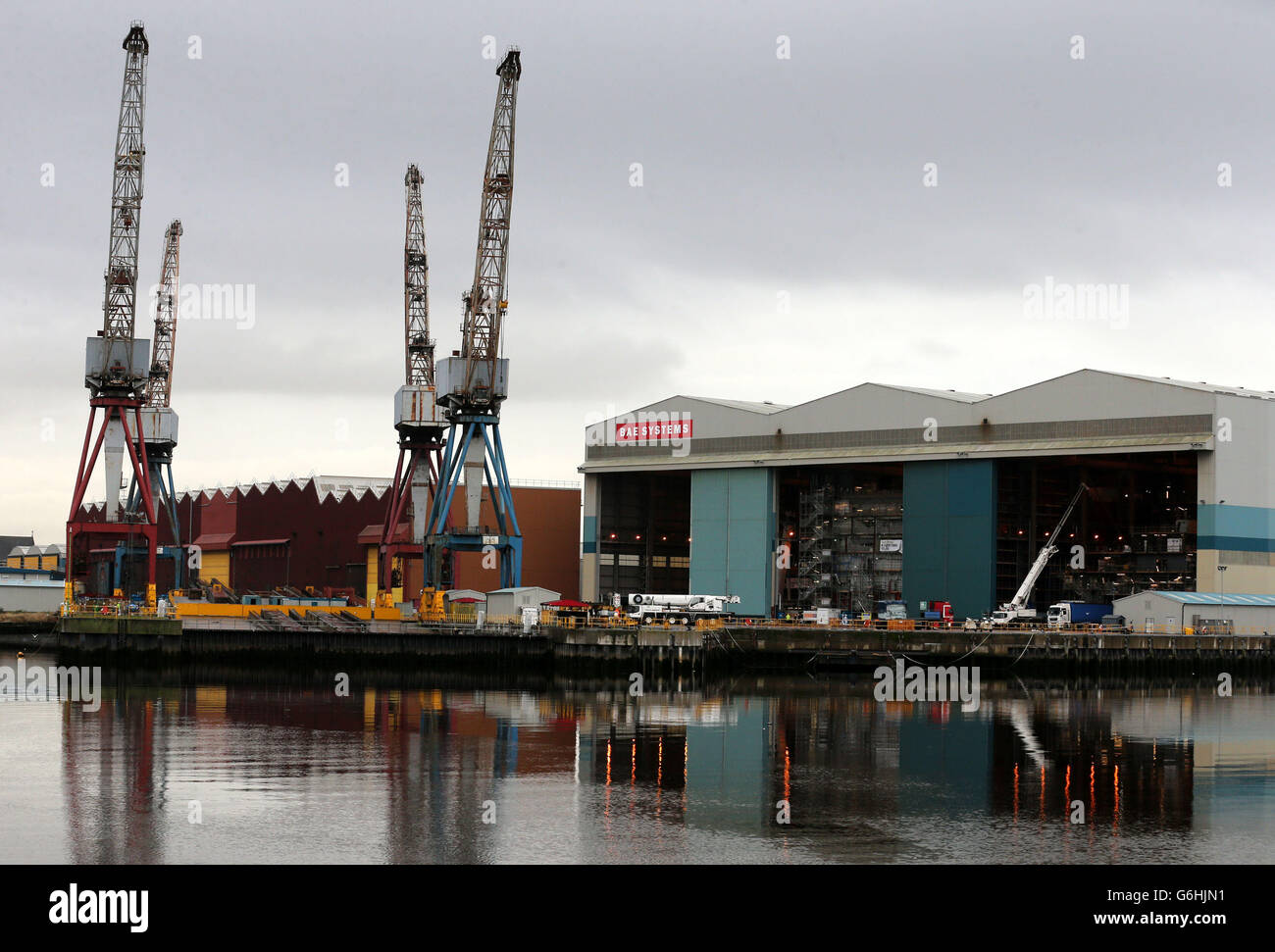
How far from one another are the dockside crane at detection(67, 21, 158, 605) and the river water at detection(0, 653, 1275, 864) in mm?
25492

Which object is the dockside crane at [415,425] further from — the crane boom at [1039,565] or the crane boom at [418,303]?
the crane boom at [1039,565]

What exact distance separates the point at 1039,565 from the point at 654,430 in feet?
85.7

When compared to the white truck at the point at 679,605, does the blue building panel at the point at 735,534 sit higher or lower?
higher

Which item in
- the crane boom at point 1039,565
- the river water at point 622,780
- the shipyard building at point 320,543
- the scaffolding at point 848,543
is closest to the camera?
the river water at point 622,780

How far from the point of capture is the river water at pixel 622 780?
30.4 metres

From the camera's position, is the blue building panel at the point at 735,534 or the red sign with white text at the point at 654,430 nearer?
the blue building panel at the point at 735,534

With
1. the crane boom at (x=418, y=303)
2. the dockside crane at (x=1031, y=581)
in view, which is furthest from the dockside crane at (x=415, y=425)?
the dockside crane at (x=1031, y=581)

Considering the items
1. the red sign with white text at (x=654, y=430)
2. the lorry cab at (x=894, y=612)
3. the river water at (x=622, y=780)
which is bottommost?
the river water at (x=622, y=780)

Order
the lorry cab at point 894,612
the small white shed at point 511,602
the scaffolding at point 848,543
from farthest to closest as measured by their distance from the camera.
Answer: the scaffolding at point 848,543, the lorry cab at point 894,612, the small white shed at point 511,602

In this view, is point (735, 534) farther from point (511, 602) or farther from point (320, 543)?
point (320, 543)

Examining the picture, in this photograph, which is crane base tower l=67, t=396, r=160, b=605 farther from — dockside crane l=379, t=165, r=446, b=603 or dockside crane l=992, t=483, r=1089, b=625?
dockside crane l=992, t=483, r=1089, b=625

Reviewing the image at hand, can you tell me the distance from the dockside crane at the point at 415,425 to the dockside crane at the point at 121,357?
52.1 feet

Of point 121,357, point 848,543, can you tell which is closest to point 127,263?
point 121,357
